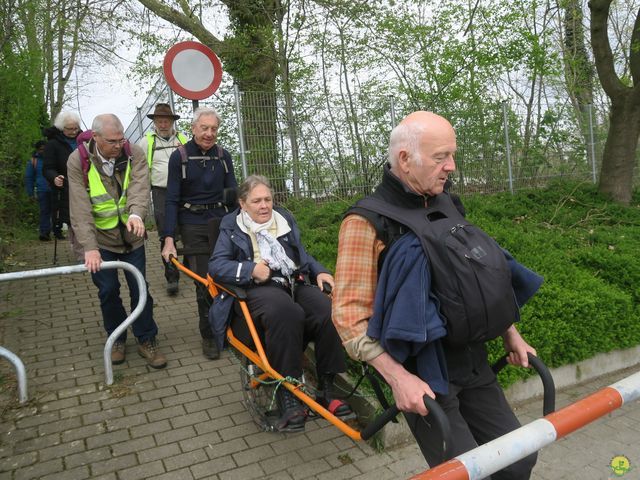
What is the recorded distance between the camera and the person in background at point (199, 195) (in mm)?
4691

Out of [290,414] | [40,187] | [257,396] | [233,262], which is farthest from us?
[40,187]

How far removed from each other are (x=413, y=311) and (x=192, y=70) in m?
5.07

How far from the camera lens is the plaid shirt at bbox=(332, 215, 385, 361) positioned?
79.4 inches

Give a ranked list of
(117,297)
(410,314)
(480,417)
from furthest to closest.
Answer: (117,297), (480,417), (410,314)

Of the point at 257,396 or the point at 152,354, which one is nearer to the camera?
the point at 257,396

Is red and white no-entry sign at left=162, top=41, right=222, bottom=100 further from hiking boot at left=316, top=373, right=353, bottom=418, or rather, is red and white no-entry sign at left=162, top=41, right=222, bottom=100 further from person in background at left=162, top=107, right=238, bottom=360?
hiking boot at left=316, top=373, right=353, bottom=418

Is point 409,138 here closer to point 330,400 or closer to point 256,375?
point 330,400

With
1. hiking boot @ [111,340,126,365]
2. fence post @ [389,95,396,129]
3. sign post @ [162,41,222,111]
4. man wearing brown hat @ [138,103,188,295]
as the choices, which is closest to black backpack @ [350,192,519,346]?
hiking boot @ [111,340,126,365]

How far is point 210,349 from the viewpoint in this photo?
189 inches

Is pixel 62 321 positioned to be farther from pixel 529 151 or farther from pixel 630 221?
pixel 529 151

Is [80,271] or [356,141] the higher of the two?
[356,141]

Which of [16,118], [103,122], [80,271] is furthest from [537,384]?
[16,118]

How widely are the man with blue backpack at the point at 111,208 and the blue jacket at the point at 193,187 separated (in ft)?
1.02

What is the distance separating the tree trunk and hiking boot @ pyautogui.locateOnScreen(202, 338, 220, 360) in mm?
7948
